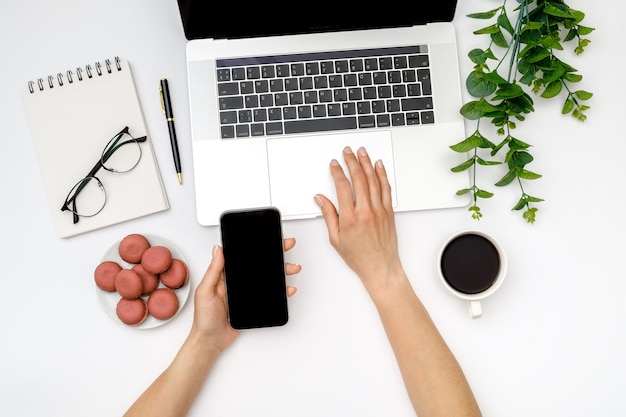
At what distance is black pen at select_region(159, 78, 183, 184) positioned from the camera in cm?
98

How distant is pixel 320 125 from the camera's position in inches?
38.0

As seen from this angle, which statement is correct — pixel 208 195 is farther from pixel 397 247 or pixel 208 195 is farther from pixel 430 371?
pixel 430 371

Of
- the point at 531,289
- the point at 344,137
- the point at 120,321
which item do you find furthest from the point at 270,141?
the point at 531,289

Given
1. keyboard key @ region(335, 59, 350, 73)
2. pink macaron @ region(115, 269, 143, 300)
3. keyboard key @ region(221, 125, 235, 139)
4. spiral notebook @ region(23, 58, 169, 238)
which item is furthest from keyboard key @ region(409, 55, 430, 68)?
pink macaron @ region(115, 269, 143, 300)

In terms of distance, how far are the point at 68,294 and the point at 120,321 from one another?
11cm

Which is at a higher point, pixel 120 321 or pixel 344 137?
pixel 344 137

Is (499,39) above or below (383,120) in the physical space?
above

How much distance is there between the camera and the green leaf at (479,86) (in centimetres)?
94

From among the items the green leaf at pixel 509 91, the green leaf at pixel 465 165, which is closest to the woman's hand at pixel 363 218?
the green leaf at pixel 465 165

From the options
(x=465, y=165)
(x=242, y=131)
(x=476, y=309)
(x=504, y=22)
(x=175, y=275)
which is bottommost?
(x=476, y=309)

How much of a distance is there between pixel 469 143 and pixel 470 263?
19cm

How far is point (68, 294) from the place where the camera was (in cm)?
98

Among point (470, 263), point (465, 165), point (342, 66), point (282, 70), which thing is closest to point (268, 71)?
point (282, 70)

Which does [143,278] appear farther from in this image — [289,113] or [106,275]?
[289,113]
